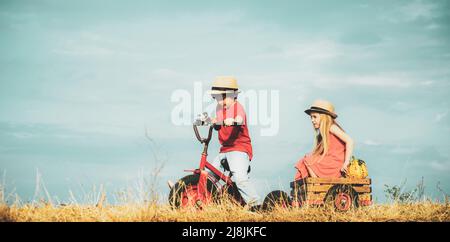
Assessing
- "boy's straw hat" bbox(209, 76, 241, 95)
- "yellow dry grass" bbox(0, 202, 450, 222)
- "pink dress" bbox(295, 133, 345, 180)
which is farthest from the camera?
"pink dress" bbox(295, 133, 345, 180)

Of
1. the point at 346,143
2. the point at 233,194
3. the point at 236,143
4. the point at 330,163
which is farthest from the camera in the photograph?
the point at 330,163

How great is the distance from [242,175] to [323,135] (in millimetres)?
1696

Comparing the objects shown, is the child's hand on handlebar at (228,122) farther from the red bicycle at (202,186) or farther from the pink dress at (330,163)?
the pink dress at (330,163)

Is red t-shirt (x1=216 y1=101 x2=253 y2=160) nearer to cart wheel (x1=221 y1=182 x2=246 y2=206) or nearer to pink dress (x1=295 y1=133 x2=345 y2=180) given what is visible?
cart wheel (x1=221 y1=182 x2=246 y2=206)

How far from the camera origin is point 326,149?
30.3ft

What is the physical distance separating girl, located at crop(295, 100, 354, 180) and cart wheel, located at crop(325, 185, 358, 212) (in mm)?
282

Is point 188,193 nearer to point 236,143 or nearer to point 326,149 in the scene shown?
point 236,143

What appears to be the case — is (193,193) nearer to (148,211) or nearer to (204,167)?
(204,167)

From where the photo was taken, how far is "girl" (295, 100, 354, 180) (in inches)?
364

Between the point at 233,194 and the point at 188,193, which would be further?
the point at 233,194

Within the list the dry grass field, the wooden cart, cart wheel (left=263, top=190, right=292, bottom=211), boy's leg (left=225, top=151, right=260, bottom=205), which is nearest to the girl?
the wooden cart

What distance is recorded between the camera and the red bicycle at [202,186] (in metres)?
8.47

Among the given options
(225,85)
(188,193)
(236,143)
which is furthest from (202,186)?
(225,85)

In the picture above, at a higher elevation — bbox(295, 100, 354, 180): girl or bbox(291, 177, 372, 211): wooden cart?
bbox(295, 100, 354, 180): girl
